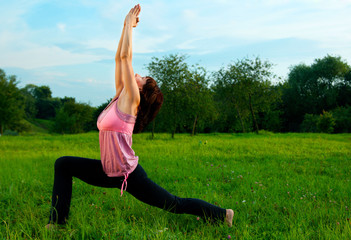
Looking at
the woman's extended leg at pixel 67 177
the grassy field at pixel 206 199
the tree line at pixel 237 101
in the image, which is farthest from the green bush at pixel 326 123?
the woman's extended leg at pixel 67 177

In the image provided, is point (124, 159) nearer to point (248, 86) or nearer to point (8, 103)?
point (248, 86)

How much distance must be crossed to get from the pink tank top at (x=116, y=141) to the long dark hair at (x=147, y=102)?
0.26 meters

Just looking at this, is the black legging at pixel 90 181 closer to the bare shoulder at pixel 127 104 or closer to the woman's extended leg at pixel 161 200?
the woman's extended leg at pixel 161 200

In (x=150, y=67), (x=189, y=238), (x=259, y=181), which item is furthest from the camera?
(x=150, y=67)

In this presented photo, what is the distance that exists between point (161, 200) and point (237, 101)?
25.5 m

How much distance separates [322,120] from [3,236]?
3163 cm

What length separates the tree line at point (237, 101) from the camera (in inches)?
736

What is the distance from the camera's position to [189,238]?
322 cm

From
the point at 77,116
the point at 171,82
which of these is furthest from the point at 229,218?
the point at 77,116

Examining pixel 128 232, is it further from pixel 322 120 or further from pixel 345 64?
pixel 345 64

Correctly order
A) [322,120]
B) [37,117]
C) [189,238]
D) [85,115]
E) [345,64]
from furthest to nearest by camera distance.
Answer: [37,117]
[85,115]
[345,64]
[322,120]
[189,238]

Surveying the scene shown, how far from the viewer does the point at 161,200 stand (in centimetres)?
336

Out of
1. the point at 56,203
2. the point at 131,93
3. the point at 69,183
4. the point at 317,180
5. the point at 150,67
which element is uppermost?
the point at 150,67

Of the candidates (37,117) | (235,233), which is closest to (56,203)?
(235,233)
